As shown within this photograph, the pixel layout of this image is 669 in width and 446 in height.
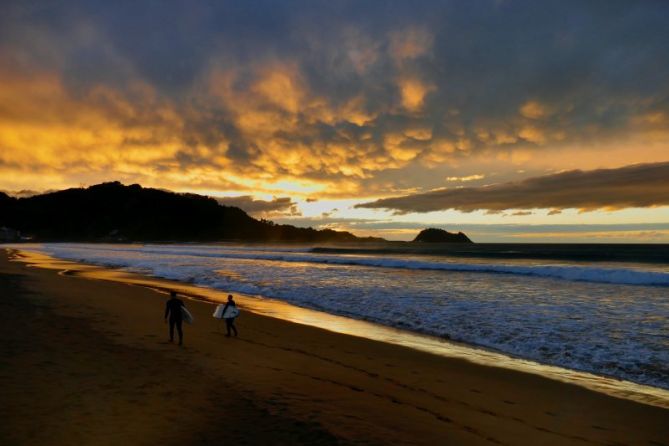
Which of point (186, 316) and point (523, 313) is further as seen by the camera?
point (523, 313)

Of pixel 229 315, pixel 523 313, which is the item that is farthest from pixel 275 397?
pixel 523 313

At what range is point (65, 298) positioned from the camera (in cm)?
2098

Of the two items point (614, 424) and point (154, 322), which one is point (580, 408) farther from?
point (154, 322)

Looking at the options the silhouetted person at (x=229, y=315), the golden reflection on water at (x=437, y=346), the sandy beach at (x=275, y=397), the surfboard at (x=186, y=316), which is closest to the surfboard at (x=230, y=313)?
the silhouetted person at (x=229, y=315)

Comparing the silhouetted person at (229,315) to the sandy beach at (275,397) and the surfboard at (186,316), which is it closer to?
the sandy beach at (275,397)

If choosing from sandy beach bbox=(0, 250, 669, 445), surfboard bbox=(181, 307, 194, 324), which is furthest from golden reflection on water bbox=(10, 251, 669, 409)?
surfboard bbox=(181, 307, 194, 324)

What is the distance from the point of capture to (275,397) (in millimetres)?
8375

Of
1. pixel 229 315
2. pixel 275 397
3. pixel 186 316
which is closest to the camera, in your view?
pixel 275 397

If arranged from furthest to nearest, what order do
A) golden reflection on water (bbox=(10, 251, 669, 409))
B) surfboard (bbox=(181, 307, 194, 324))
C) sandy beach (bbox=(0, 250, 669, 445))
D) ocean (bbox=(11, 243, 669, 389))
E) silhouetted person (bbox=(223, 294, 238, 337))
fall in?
silhouetted person (bbox=(223, 294, 238, 337)), surfboard (bbox=(181, 307, 194, 324)), ocean (bbox=(11, 243, 669, 389)), golden reflection on water (bbox=(10, 251, 669, 409)), sandy beach (bbox=(0, 250, 669, 445))

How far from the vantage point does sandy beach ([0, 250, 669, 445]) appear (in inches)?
269

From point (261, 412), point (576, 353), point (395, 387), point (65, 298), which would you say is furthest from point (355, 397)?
point (65, 298)

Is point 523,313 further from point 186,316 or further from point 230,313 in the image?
point 186,316

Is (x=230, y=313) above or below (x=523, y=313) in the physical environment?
above

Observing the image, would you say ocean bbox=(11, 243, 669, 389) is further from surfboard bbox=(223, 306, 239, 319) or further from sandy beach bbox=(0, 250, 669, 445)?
surfboard bbox=(223, 306, 239, 319)
